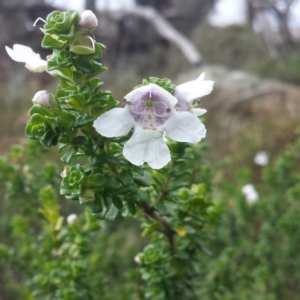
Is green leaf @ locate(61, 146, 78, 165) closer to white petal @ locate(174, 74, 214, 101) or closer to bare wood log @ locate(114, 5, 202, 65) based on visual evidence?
white petal @ locate(174, 74, 214, 101)

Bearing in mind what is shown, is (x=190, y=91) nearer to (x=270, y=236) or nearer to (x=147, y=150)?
(x=147, y=150)

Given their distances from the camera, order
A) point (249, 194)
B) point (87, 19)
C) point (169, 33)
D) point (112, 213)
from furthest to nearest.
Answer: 1. point (169, 33)
2. point (249, 194)
3. point (112, 213)
4. point (87, 19)

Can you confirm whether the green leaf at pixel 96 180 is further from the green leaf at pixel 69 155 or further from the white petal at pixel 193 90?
the white petal at pixel 193 90

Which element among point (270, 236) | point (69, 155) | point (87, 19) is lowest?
point (270, 236)

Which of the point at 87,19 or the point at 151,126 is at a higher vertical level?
the point at 87,19

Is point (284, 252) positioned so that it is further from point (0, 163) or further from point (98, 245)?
point (0, 163)

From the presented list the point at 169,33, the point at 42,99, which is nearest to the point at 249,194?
the point at 42,99

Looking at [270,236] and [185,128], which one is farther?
[270,236]
